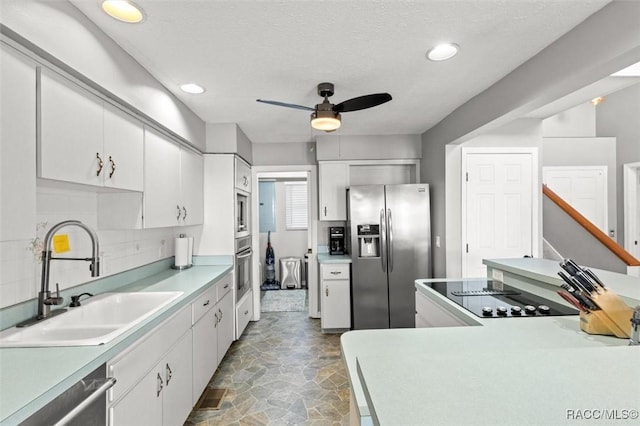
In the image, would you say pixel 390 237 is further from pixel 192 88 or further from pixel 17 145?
pixel 17 145

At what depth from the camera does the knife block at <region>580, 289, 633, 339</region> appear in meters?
1.23

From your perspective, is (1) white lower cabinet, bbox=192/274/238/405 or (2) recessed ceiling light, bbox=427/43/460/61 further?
(1) white lower cabinet, bbox=192/274/238/405

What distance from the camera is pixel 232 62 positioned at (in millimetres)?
2055

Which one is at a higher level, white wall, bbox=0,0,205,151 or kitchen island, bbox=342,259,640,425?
white wall, bbox=0,0,205,151

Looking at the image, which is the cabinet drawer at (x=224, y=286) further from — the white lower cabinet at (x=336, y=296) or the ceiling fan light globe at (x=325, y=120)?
the ceiling fan light globe at (x=325, y=120)

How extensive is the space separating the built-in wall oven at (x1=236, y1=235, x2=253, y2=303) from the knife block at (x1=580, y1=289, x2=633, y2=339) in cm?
300

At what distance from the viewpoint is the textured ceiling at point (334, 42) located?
153cm

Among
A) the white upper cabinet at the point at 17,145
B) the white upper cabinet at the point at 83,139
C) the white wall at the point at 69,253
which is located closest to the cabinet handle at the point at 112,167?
the white upper cabinet at the point at 83,139

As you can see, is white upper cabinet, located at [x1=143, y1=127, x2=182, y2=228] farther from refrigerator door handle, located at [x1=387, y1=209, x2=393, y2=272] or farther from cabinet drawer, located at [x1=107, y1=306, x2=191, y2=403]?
refrigerator door handle, located at [x1=387, y1=209, x2=393, y2=272]

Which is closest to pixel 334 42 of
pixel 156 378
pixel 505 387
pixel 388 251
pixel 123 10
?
pixel 123 10

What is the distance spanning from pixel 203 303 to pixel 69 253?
93 centimetres

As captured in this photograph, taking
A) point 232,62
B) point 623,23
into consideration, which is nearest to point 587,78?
point 623,23

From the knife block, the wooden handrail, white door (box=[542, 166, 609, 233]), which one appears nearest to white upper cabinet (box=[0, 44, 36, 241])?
the knife block

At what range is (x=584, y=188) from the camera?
4980mm
